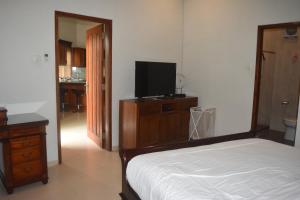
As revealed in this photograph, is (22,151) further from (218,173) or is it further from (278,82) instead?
(278,82)

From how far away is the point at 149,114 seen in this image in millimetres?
3658

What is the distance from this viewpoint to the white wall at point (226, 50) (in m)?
Answer: 3.40

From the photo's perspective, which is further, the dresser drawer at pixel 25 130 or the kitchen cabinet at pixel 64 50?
the kitchen cabinet at pixel 64 50

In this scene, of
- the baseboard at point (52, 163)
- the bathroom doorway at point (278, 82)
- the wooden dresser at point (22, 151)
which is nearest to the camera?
the wooden dresser at point (22, 151)

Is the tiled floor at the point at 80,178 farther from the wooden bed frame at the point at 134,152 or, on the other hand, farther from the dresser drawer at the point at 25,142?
the wooden bed frame at the point at 134,152

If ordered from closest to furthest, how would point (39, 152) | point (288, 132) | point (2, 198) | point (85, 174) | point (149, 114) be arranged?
point (2, 198) < point (39, 152) < point (85, 174) < point (149, 114) < point (288, 132)

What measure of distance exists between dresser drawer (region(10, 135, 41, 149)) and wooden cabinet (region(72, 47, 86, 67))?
5708 millimetres

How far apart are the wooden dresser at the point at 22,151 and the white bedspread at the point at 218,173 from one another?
4.47 ft

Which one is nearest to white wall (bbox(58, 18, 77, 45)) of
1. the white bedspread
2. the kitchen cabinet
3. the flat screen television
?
the kitchen cabinet

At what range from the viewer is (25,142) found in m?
2.56

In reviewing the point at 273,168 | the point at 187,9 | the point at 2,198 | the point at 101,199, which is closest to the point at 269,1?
the point at 187,9

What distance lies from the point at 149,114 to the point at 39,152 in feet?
5.33

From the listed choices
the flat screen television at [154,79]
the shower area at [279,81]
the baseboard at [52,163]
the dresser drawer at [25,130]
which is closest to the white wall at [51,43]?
the baseboard at [52,163]

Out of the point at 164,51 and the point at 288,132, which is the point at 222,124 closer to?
the point at 288,132
